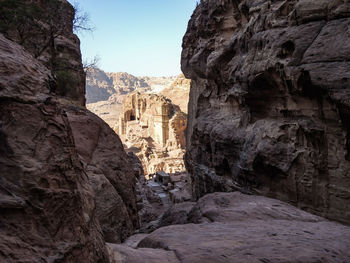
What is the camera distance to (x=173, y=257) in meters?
3.10

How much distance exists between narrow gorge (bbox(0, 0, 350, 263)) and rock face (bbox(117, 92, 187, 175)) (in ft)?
65.9

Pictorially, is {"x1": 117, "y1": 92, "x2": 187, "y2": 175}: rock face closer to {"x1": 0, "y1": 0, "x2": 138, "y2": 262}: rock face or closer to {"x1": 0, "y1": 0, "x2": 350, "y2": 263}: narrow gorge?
{"x1": 0, "y1": 0, "x2": 350, "y2": 263}: narrow gorge

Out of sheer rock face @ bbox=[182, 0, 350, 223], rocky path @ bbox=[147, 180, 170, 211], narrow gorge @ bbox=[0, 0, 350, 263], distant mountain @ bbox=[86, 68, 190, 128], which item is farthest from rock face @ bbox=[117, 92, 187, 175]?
sheer rock face @ bbox=[182, 0, 350, 223]

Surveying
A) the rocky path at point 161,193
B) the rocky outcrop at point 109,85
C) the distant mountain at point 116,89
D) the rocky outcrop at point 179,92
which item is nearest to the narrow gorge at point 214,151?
the rocky path at point 161,193

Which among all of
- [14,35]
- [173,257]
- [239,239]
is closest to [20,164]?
[173,257]

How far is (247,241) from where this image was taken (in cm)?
352

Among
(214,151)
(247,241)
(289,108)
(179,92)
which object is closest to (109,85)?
(179,92)

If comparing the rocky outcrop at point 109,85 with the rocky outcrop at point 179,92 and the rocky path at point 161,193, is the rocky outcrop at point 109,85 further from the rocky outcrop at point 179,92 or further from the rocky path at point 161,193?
the rocky path at point 161,193

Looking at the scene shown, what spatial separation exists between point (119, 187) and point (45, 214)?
517cm

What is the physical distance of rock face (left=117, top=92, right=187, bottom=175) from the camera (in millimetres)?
36250

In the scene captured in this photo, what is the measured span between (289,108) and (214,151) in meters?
4.55

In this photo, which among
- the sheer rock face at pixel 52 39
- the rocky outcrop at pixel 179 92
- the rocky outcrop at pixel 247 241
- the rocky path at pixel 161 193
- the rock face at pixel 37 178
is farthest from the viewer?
the rocky outcrop at pixel 179 92

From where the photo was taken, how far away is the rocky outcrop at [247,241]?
3021mm

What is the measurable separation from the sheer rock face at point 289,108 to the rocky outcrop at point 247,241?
1.57 metres
